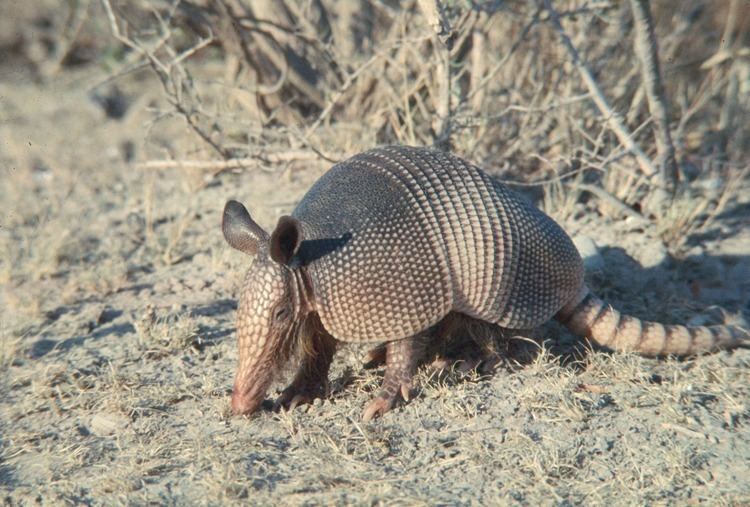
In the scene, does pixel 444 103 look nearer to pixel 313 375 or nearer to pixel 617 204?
pixel 617 204

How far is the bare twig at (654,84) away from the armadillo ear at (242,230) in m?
3.16

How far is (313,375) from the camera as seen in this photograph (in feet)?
13.2

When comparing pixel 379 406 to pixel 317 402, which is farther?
pixel 317 402

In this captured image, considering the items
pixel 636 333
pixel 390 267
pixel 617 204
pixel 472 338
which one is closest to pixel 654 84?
pixel 617 204

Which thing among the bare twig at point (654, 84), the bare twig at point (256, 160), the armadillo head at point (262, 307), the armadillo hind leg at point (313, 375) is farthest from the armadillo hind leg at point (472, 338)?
the bare twig at point (654, 84)

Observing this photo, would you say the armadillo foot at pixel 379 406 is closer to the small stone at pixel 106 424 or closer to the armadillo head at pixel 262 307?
the armadillo head at pixel 262 307

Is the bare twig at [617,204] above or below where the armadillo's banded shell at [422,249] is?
below

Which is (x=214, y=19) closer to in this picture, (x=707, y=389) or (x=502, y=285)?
(x=502, y=285)

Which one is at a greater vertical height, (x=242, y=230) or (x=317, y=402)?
(x=242, y=230)

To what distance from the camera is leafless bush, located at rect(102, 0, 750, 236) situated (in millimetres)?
5719

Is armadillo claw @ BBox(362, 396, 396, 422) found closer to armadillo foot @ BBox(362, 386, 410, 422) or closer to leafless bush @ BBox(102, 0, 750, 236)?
armadillo foot @ BBox(362, 386, 410, 422)

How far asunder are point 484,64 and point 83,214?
378cm

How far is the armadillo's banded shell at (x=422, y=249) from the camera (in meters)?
3.53

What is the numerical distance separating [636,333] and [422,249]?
154 cm
